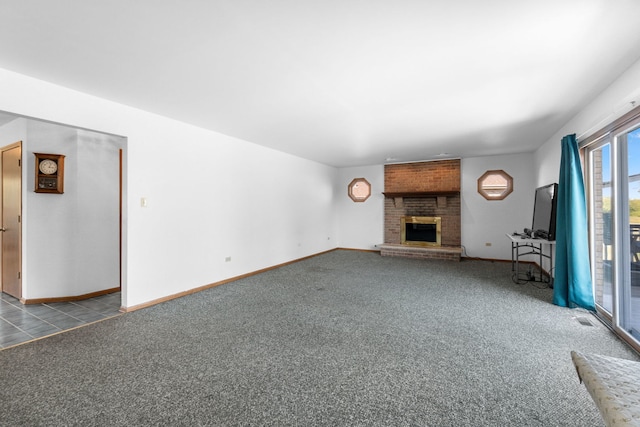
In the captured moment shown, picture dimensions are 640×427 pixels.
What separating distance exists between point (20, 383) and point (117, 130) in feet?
8.08

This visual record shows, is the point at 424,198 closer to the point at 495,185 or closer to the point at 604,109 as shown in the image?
the point at 495,185

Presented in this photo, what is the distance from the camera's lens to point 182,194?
3.92m

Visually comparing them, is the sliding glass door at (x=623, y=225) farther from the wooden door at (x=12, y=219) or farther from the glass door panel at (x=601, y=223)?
the wooden door at (x=12, y=219)

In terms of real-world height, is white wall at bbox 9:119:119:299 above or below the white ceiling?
below

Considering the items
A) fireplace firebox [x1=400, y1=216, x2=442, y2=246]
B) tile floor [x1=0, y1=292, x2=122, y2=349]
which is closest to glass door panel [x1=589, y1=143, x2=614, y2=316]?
fireplace firebox [x1=400, y1=216, x2=442, y2=246]

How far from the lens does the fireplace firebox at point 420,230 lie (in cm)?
696

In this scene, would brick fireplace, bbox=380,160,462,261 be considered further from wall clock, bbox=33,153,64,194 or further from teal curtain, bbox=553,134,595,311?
wall clock, bbox=33,153,64,194

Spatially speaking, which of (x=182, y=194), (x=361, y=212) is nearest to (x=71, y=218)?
(x=182, y=194)

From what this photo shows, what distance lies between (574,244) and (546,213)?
137cm

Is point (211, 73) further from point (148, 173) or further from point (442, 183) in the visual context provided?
point (442, 183)

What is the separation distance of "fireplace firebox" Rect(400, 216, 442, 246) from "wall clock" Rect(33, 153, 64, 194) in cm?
668

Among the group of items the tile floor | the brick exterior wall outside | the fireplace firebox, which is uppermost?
the brick exterior wall outside

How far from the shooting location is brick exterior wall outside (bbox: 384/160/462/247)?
22.3 ft

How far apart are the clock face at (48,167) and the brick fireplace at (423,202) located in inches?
246
